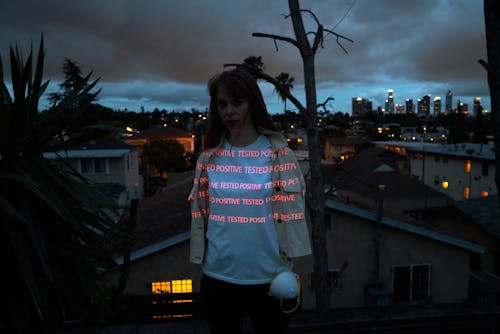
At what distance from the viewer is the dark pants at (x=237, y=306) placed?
188cm

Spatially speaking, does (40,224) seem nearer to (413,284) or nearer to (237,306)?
(237,306)

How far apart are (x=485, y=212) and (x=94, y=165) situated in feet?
80.3

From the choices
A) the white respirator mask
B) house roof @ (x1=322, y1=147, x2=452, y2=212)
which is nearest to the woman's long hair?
the white respirator mask

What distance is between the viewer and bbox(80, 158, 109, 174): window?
25.4 metres

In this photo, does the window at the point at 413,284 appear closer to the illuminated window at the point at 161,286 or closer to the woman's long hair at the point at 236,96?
the illuminated window at the point at 161,286

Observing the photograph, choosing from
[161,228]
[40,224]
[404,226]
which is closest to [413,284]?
[404,226]

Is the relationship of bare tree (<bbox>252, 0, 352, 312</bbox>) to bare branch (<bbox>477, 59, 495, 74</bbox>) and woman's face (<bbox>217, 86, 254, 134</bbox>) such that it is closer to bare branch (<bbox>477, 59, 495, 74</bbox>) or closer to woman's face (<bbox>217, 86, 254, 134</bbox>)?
bare branch (<bbox>477, 59, 495, 74</bbox>)

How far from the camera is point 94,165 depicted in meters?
25.7

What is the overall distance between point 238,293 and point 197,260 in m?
0.30

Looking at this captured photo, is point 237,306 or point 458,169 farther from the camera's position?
point 458,169

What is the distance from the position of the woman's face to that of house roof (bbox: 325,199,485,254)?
8912 millimetres

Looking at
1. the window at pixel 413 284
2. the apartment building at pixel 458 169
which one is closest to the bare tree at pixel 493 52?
the window at pixel 413 284

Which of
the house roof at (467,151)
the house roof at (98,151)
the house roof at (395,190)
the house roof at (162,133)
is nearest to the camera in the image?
the house roof at (395,190)

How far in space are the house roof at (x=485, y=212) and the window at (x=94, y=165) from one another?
22887 millimetres
